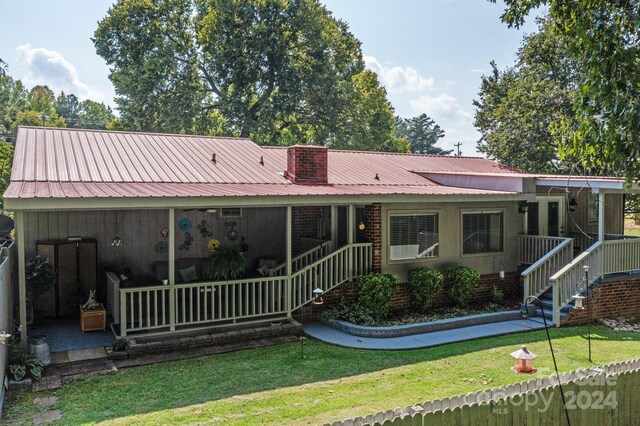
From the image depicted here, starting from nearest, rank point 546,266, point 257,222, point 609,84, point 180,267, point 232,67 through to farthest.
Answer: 1. point 609,84
2. point 180,267
3. point 546,266
4. point 257,222
5. point 232,67

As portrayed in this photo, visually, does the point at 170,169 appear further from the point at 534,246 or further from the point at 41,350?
the point at 534,246

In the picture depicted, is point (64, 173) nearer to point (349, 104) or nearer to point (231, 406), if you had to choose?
point (231, 406)

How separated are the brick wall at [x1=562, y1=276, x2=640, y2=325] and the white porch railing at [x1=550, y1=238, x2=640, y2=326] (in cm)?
25

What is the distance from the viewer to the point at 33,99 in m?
68.8

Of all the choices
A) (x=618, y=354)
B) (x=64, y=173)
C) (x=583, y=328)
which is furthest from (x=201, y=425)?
(x=583, y=328)

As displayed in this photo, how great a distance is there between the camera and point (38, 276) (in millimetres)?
9945

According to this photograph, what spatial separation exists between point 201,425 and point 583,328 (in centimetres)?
870

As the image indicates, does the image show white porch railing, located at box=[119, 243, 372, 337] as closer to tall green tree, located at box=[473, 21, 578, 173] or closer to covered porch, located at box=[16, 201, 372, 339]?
covered porch, located at box=[16, 201, 372, 339]

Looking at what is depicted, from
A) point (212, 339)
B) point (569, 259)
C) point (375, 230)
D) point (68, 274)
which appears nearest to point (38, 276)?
point (68, 274)

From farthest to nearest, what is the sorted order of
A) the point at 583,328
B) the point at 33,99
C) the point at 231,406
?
the point at 33,99 < the point at 583,328 < the point at 231,406

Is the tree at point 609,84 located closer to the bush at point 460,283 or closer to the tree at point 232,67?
the bush at point 460,283

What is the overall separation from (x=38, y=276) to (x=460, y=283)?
9046 millimetres

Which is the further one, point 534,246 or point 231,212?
point 534,246

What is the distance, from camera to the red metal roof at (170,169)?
8.96 m
